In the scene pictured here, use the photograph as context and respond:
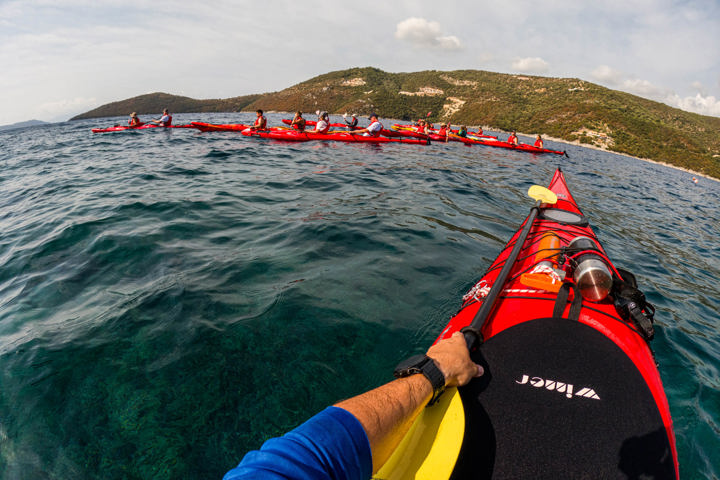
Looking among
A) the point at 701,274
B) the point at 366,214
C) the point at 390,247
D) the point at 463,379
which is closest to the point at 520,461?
the point at 463,379

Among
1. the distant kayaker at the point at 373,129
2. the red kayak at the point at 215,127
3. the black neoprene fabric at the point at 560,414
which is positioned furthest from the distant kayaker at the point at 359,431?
the red kayak at the point at 215,127

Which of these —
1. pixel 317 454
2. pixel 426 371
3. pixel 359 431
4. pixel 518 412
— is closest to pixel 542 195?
pixel 518 412

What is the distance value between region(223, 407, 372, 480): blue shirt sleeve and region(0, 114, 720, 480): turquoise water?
50.3 inches

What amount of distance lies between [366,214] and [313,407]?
462 centimetres

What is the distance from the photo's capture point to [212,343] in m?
2.85

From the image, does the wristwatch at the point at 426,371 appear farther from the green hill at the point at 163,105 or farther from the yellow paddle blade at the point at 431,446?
the green hill at the point at 163,105

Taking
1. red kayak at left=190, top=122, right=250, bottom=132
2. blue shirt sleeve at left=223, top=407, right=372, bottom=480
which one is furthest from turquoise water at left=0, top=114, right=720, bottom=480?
red kayak at left=190, top=122, right=250, bottom=132

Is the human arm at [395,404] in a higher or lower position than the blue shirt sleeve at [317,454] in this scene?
lower

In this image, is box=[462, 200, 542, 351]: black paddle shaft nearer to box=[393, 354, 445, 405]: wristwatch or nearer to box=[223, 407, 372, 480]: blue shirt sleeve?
box=[393, 354, 445, 405]: wristwatch

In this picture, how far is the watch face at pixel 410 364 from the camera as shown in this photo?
1.60 metres

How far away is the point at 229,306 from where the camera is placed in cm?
339

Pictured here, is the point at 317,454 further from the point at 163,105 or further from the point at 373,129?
the point at 163,105

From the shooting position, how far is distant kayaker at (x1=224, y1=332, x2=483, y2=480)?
96cm

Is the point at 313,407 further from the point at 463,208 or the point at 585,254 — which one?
the point at 463,208
